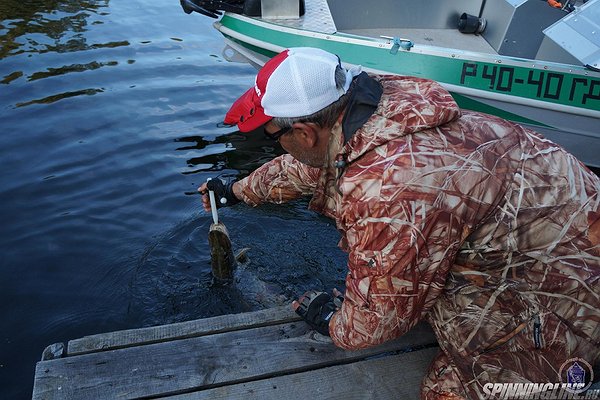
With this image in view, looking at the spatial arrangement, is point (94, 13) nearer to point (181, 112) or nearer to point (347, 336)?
point (181, 112)

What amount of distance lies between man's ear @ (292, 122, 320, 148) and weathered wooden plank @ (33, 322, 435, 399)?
4.08ft

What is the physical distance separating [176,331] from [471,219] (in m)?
1.82

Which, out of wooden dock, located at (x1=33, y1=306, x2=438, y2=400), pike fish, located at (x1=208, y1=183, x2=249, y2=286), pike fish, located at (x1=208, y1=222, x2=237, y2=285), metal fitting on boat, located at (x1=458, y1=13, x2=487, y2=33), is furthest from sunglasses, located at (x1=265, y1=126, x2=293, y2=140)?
metal fitting on boat, located at (x1=458, y1=13, x2=487, y2=33)

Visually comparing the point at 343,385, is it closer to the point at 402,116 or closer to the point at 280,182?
the point at 280,182

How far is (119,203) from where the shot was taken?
18.4ft

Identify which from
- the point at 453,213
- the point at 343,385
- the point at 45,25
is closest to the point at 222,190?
the point at 343,385

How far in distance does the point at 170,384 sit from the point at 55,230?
3229 millimetres

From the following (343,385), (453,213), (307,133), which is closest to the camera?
(453,213)

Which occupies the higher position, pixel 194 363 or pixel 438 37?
pixel 438 37

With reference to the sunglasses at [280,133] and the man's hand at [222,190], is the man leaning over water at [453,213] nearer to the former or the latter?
the sunglasses at [280,133]

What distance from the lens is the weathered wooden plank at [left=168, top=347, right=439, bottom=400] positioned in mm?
2510

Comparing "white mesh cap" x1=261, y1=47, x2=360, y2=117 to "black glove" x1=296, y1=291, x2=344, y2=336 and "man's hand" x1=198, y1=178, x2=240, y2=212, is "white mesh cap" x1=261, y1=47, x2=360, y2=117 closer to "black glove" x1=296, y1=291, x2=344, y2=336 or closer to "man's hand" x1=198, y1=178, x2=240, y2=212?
"black glove" x1=296, y1=291, x2=344, y2=336

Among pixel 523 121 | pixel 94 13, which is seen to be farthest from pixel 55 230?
pixel 94 13

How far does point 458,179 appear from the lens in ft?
6.41
